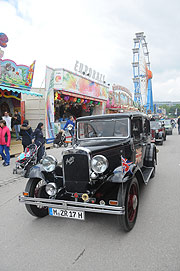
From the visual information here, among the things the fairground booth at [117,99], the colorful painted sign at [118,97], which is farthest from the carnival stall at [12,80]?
the colorful painted sign at [118,97]

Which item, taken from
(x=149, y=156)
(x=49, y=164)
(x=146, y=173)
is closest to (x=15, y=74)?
(x=149, y=156)

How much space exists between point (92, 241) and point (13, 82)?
10.3 m

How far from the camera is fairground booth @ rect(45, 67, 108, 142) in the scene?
12.8 metres

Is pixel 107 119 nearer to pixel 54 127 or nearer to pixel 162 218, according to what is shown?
pixel 162 218

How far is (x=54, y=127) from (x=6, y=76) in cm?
438

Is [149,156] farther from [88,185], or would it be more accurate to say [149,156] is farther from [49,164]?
[49,164]

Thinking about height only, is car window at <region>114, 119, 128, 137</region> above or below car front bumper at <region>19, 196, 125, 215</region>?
above

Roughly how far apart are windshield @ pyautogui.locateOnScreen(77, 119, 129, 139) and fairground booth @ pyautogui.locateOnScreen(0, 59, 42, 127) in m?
6.70

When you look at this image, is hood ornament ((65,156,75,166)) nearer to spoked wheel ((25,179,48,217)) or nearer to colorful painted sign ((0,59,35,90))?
spoked wheel ((25,179,48,217))

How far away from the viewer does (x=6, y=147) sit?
7.50 meters

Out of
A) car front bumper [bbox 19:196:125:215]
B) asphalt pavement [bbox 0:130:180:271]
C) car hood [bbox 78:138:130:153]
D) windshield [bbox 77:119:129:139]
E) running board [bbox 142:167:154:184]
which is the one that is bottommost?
asphalt pavement [bbox 0:130:180:271]

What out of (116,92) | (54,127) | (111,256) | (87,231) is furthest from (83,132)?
(116,92)

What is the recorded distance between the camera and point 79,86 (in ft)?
52.8

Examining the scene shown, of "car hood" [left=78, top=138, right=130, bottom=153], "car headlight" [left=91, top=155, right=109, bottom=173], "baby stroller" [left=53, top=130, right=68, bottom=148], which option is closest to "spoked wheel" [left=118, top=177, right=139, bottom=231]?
"car headlight" [left=91, top=155, right=109, bottom=173]
